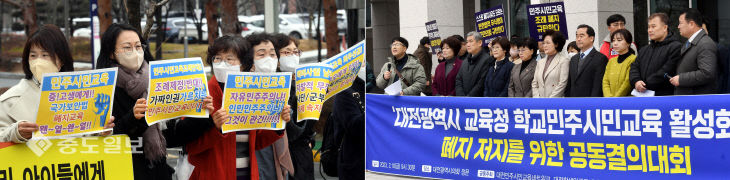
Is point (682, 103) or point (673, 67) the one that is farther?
point (673, 67)

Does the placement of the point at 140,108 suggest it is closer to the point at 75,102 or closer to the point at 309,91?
the point at 75,102

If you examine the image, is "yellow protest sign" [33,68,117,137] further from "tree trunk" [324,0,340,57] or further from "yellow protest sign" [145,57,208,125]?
"tree trunk" [324,0,340,57]

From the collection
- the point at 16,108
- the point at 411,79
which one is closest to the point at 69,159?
the point at 16,108

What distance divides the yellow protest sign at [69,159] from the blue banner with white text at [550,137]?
14.6 ft

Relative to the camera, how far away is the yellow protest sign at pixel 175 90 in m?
4.91

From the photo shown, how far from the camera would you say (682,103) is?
309 inches

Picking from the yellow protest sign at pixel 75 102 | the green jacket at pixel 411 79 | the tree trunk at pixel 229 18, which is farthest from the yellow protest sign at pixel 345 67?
the tree trunk at pixel 229 18

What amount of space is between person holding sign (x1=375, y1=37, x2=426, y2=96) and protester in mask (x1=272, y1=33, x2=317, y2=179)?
3243 millimetres

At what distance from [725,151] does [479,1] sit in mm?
11387

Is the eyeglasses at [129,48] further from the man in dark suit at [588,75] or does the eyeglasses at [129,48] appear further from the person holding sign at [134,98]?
the man in dark suit at [588,75]

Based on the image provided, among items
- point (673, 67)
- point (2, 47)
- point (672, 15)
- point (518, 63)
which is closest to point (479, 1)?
point (672, 15)

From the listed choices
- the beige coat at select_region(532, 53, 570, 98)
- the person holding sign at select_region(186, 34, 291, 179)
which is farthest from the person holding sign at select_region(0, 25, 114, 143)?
the beige coat at select_region(532, 53, 570, 98)

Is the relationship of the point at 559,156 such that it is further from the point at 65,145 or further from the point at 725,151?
the point at 65,145

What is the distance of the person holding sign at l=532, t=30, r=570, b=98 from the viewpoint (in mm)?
9852
